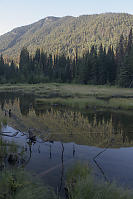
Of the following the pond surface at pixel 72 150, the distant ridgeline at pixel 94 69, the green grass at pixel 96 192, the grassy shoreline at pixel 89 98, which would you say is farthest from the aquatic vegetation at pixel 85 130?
the distant ridgeline at pixel 94 69

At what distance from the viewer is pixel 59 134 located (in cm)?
1359

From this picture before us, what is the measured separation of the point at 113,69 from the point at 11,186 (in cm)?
6801

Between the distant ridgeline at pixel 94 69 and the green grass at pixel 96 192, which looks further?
the distant ridgeline at pixel 94 69

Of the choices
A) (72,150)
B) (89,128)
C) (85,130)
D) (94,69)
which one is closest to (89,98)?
(89,128)

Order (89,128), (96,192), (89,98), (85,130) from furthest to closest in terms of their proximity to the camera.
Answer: (89,98), (89,128), (85,130), (96,192)

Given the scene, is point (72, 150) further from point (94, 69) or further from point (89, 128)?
point (94, 69)

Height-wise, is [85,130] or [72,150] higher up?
[85,130]

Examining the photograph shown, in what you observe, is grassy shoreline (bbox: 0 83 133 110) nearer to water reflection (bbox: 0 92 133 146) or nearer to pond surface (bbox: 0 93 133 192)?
water reflection (bbox: 0 92 133 146)

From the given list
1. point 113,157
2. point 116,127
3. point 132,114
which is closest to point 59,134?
point 113,157

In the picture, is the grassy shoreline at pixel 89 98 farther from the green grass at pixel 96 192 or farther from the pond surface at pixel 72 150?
the green grass at pixel 96 192

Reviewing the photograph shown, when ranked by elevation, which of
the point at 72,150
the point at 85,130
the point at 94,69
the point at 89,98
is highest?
the point at 94,69

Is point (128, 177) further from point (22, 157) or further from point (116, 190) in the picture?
point (22, 157)

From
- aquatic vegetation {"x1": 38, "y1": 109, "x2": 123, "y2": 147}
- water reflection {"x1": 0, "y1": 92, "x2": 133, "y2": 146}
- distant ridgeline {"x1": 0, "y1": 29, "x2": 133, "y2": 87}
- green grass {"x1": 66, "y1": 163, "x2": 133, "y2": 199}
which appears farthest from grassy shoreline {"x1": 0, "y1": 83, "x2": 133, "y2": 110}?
green grass {"x1": 66, "y1": 163, "x2": 133, "y2": 199}

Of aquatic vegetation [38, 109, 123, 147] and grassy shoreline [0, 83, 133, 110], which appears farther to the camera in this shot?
grassy shoreline [0, 83, 133, 110]
